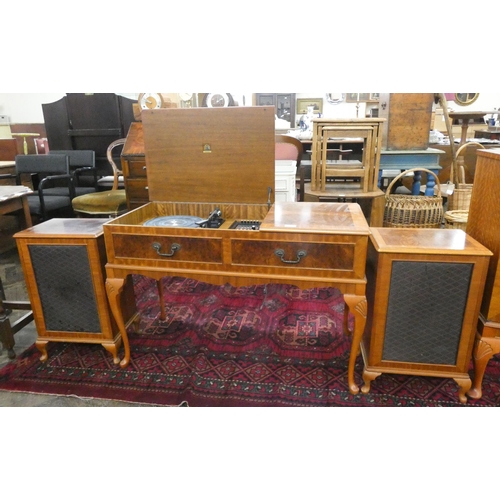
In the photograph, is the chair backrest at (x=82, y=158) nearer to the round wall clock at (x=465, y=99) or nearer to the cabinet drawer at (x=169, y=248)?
the cabinet drawer at (x=169, y=248)

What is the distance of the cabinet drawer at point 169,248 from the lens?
171 centimetres

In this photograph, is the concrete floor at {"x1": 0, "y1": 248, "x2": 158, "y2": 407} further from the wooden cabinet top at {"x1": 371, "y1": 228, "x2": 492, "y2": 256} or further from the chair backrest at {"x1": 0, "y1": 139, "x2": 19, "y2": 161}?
the chair backrest at {"x1": 0, "y1": 139, "x2": 19, "y2": 161}

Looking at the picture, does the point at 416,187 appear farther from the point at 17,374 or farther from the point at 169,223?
the point at 17,374

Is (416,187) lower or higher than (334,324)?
higher

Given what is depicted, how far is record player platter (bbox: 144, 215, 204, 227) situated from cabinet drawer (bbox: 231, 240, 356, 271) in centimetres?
33

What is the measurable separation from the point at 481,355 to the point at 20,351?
2420 millimetres

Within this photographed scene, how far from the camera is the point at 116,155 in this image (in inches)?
197

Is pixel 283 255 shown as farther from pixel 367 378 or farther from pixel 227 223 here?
pixel 367 378

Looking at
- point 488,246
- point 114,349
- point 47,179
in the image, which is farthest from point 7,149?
point 488,246

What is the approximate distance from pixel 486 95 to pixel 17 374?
8.91m

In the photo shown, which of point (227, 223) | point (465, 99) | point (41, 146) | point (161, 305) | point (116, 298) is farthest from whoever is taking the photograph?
point (465, 99)

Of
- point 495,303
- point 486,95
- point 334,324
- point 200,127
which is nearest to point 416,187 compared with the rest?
point 334,324

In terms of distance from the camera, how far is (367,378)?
1.80 m

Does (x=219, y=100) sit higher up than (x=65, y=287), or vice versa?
(x=219, y=100)
